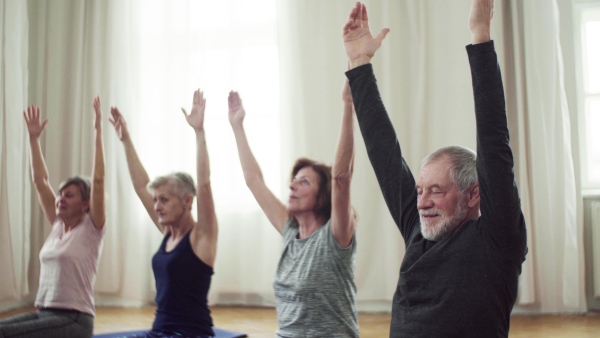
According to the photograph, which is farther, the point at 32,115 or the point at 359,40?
the point at 32,115

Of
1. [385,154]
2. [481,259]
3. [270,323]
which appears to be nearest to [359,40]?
[385,154]

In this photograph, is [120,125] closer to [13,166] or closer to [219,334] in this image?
[219,334]

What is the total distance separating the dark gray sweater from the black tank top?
1254 millimetres

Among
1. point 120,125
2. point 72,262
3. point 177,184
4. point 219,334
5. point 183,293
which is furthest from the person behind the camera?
point 219,334

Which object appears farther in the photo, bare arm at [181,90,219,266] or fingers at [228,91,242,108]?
fingers at [228,91,242,108]

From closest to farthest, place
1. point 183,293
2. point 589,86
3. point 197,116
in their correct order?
point 183,293
point 197,116
point 589,86

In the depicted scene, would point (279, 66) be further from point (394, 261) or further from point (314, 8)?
point (394, 261)

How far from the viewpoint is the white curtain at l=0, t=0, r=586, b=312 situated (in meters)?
4.72

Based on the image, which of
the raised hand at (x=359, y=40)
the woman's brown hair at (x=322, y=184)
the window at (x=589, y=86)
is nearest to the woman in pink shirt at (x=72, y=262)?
the woman's brown hair at (x=322, y=184)

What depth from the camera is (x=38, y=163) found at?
337cm

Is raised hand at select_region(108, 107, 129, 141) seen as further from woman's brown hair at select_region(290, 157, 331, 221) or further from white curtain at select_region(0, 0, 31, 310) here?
white curtain at select_region(0, 0, 31, 310)

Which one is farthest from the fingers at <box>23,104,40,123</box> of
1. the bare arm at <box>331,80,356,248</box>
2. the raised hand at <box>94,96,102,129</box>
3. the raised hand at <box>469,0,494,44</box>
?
the raised hand at <box>469,0,494,44</box>

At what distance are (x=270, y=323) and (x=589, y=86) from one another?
2990mm

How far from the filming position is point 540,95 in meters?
4.73
